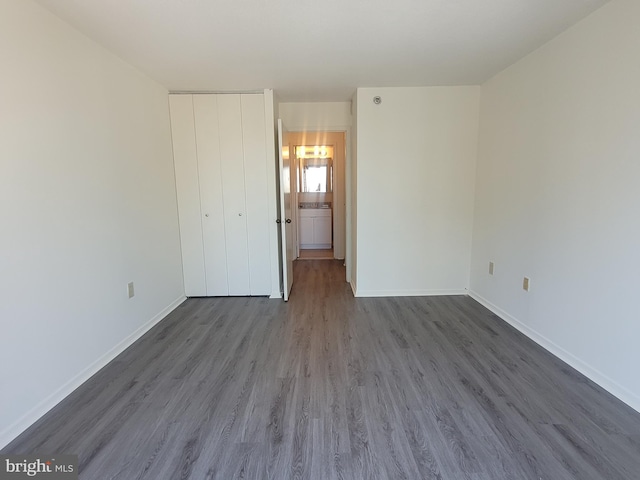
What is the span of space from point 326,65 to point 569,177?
6.81ft

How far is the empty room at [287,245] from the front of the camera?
1.54 metres

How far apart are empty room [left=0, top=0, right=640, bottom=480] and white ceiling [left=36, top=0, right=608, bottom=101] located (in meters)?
0.02

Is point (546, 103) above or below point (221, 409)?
above

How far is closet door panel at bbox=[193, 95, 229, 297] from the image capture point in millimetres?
3342

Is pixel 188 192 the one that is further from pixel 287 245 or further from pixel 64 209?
pixel 64 209

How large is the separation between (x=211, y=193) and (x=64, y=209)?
166 centimetres

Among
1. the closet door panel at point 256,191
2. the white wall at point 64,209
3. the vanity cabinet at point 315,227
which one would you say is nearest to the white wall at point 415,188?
→ the closet door panel at point 256,191

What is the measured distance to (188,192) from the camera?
3.46 m

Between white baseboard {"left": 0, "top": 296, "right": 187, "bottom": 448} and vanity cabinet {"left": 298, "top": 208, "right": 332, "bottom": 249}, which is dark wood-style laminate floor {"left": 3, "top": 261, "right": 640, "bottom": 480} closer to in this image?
white baseboard {"left": 0, "top": 296, "right": 187, "bottom": 448}

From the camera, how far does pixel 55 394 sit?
5.91 feet

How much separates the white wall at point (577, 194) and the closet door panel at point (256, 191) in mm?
2404

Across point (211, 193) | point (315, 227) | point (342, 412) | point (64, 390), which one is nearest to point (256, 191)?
point (211, 193)

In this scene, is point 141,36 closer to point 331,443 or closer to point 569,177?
point 331,443

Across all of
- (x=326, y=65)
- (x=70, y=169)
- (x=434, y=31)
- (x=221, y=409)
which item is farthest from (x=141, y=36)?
(x=221, y=409)
